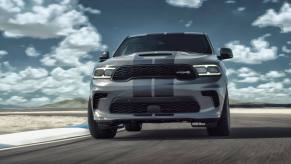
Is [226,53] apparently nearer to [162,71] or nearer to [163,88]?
[162,71]

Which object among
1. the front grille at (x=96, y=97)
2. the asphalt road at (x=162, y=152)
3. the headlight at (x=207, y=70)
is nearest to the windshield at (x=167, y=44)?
the headlight at (x=207, y=70)

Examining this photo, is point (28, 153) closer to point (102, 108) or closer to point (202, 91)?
point (102, 108)

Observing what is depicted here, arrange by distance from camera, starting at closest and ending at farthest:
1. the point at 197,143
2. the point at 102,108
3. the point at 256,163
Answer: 1. the point at 256,163
2. the point at 197,143
3. the point at 102,108

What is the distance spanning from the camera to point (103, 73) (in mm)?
9461

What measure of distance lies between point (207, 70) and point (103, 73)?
178cm

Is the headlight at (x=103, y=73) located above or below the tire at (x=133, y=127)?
above

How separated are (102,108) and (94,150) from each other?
4.94ft

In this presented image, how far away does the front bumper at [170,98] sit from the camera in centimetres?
899

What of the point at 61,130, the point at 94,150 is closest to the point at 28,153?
the point at 94,150

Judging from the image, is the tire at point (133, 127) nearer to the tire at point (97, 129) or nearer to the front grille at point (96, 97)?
the tire at point (97, 129)

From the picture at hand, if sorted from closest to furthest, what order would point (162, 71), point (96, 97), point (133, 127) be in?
point (162, 71), point (96, 97), point (133, 127)

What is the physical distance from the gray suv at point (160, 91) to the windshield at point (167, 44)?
1.05m

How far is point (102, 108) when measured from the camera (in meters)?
9.38

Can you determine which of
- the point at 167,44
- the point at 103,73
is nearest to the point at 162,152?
the point at 103,73
